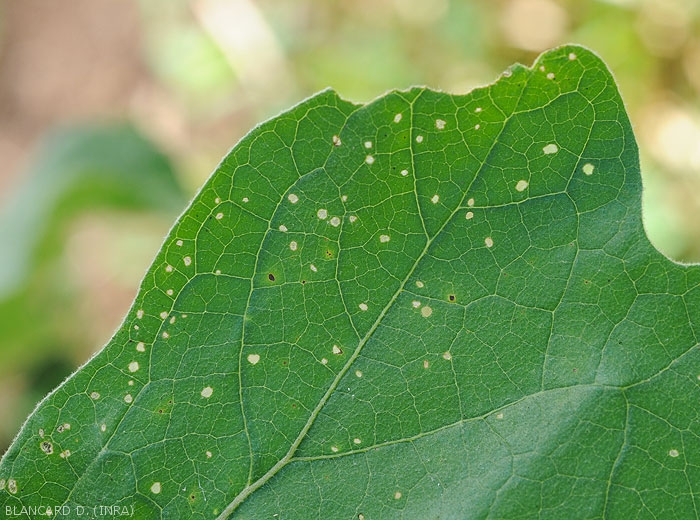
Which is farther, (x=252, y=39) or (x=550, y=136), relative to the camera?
(x=252, y=39)

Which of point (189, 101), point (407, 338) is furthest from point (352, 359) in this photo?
point (189, 101)

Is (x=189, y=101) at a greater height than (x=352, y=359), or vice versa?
(x=352, y=359)

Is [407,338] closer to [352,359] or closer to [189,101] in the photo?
[352,359]

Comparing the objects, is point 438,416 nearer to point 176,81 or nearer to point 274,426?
point 274,426

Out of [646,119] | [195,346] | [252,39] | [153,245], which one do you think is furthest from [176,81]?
[195,346]

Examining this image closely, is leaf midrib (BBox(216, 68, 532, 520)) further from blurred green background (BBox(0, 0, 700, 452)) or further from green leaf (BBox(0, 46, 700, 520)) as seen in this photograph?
blurred green background (BBox(0, 0, 700, 452))

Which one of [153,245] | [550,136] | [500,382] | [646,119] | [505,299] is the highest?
[550,136]

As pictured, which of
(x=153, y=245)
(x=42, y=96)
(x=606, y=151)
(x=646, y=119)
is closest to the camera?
(x=606, y=151)

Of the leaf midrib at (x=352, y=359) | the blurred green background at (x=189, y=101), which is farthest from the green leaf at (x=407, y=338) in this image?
the blurred green background at (x=189, y=101)
